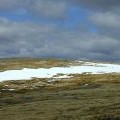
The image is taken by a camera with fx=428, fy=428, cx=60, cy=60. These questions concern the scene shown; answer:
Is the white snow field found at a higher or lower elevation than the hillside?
higher

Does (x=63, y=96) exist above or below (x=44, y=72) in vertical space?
below

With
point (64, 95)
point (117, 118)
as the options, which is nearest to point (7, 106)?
point (64, 95)

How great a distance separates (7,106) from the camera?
47031 mm

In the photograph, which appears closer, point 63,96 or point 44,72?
point 63,96

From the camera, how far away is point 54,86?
70.1 metres

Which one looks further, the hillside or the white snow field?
the white snow field

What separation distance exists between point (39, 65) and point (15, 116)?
70609mm

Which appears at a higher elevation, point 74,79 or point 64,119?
point 74,79

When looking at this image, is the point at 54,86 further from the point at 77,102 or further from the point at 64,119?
the point at 64,119

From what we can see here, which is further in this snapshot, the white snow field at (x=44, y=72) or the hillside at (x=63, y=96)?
the white snow field at (x=44, y=72)

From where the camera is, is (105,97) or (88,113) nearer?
(88,113)

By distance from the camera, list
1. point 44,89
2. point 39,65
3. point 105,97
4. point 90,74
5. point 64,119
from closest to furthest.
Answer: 1. point 64,119
2. point 105,97
3. point 44,89
4. point 90,74
5. point 39,65

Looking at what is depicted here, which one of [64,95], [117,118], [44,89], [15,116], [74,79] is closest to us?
[117,118]

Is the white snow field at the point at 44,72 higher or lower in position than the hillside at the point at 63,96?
higher
